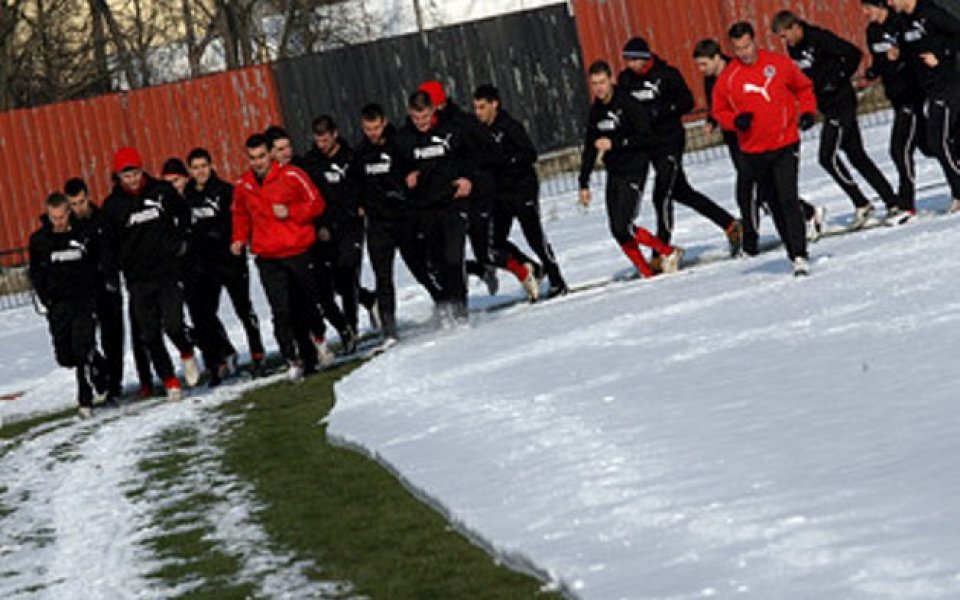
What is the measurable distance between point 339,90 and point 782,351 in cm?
2251

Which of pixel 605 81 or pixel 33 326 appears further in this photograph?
pixel 33 326

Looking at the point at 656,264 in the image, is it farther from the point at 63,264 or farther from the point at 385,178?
the point at 63,264

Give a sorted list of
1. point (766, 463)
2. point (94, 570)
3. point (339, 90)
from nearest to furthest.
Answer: point (766, 463) < point (94, 570) < point (339, 90)

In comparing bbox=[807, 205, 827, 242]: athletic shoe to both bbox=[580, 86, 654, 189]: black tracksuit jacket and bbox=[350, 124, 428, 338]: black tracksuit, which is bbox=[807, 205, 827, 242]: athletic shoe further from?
bbox=[350, 124, 428, 338]: black tracksuit

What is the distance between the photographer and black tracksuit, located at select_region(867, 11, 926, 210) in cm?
1633

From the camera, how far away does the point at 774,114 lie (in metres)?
14.2

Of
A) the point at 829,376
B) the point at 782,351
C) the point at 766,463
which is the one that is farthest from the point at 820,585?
the point at 782,351

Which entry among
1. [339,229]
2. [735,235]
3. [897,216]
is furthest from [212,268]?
[897,216]

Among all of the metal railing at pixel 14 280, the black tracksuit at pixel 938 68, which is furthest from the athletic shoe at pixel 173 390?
the metal railing at pixel 14 280

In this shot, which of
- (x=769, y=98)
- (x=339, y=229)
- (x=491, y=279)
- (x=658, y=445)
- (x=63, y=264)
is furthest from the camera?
(x=491, y=279)

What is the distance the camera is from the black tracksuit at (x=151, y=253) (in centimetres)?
1569

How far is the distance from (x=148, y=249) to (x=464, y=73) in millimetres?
17797

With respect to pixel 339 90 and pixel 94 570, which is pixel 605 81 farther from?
pixel 339 90

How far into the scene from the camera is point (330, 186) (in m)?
16.6
